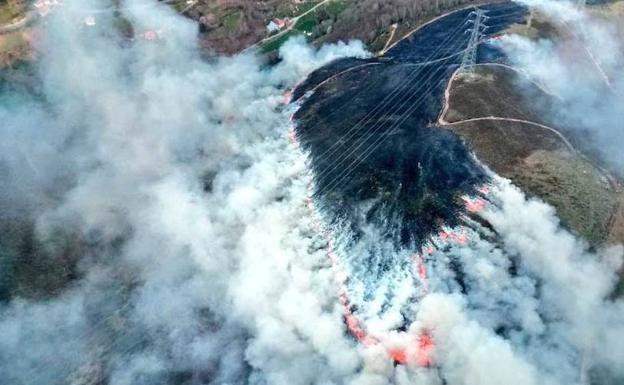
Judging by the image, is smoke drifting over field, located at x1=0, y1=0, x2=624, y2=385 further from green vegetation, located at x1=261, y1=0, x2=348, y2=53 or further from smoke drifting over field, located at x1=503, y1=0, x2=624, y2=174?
green vegetation, located at x1=261, y1=0, x2=348, y2=53

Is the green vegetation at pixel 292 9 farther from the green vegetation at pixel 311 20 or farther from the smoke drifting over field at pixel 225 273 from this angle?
the smoke drifting over field at pixel 225 273

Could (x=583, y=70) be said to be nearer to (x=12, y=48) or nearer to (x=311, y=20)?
(x=311, y=20)

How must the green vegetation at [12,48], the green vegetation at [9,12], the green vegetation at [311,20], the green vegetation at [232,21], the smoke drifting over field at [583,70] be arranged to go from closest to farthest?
the smoke drifting over field at [583,70] < the green vegetation at [12,48] < the green vegetation at [311,20] < the green vegetation at [9,12] < the green vegetation at [232,21]

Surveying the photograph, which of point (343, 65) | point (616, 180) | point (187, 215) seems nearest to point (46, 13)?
point (343, 65)

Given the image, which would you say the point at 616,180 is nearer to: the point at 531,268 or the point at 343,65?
the point at 531,268

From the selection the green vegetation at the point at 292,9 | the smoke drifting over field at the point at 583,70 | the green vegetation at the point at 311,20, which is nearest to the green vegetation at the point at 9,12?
the green vegetation at the point at 311,20

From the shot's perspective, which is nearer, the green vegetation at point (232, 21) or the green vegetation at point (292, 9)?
the green vegetation at point (232, 21)

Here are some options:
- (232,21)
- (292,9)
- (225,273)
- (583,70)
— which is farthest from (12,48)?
(583,70)
